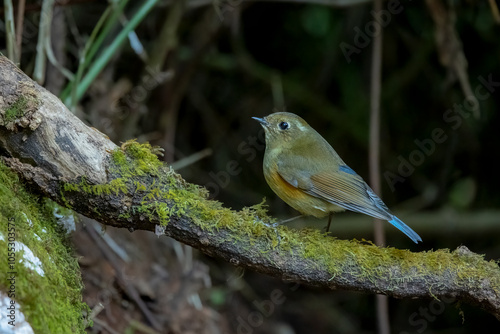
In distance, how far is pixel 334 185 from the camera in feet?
11.6

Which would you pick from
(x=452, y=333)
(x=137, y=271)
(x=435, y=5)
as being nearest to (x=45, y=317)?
(x=137, y=271)

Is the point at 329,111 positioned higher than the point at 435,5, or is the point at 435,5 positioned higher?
the point at 435,5

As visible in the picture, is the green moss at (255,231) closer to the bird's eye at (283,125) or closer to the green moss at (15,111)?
the green moss at (15,111)

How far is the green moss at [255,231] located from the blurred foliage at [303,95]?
234 centimetres

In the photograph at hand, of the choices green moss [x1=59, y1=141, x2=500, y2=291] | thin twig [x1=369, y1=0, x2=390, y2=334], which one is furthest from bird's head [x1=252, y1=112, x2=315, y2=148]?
green moss [x1=59, y1=141, x2=500, y2=291]

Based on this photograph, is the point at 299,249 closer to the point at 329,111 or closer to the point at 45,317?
the point at 45,317

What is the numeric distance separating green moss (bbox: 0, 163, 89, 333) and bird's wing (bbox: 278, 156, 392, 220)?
145cm

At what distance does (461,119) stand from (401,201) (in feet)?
3.76

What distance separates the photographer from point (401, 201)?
632 cm

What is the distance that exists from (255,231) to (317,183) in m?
0.92
